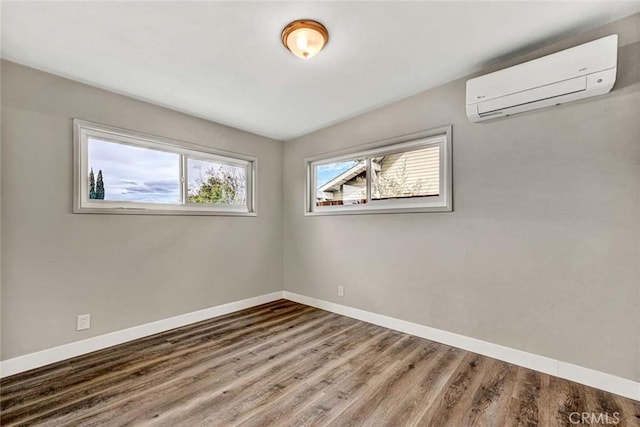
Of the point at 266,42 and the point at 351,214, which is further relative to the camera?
the point at 351,214

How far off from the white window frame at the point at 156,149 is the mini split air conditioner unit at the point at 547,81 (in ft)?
8.85

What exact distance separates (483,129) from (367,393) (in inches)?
89.9

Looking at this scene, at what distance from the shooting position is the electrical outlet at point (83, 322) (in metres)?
2.36

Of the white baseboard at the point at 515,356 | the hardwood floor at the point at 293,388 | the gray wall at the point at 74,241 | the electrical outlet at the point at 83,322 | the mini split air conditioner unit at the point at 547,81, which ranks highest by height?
the mini split air conditioner unit at the point at 547,81

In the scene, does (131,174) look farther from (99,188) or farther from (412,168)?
(412,168)

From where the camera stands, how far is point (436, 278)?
2682mm

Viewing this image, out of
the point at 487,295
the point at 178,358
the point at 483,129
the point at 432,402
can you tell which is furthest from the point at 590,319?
the point at 178,358

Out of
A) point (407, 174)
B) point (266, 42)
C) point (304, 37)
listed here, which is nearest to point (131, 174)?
point (266, 42)

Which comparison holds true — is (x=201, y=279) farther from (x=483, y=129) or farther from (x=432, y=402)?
(x=483, y=129)

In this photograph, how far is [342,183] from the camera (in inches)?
143

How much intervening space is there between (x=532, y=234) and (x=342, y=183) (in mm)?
2067

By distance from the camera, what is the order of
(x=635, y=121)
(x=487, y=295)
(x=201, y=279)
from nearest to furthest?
(x=635, y=121), (x=487, y=295), (x=201, y=279)

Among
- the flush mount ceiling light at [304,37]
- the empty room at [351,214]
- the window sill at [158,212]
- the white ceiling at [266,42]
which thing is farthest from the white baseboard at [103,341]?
the flush mount ceiling light at [304,37]

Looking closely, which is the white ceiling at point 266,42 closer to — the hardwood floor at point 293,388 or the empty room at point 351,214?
the empty room at point 351,214
